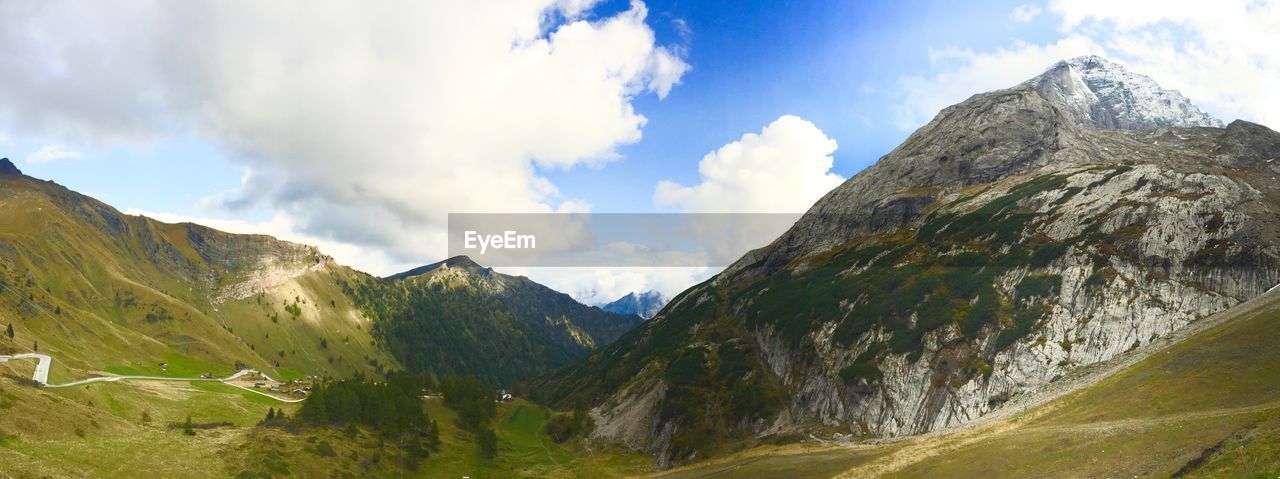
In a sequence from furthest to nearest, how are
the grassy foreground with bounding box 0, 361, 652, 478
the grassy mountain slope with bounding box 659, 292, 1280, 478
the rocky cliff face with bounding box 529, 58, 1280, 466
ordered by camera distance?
1. the rocky cliff face with bounding box 529, 58, 1280, 466
2. the grassy foreground with bounding box 0, 361, 652, 478
3. the grassy mountain slope with bounding box 659, 292, 1280, 478

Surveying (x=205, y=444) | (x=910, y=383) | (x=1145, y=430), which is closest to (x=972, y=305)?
(x=910, y=383)

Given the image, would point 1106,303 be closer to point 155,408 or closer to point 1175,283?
point 1175,283

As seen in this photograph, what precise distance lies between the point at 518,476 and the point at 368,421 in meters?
29.8

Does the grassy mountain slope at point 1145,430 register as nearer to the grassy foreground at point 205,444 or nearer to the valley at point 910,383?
the valley at point 910,383

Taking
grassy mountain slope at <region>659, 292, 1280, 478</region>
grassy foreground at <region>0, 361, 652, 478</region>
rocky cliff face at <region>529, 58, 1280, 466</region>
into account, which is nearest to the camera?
grassy mountain slope at <region>659, 292, 1280, 478</region>

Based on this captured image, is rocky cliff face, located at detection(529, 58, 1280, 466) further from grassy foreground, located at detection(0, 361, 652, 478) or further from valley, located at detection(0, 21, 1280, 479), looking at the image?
grassy foreground, located at detection(0, 361, 652, 478)

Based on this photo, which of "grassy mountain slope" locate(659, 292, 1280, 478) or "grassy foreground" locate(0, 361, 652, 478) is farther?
"grassy foreground" locate(0, 361, 652, 478)

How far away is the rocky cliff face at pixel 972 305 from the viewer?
87812 millimetres

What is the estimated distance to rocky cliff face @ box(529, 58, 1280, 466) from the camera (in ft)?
288

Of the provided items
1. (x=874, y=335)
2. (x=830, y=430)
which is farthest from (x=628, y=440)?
(x=874, y=335)

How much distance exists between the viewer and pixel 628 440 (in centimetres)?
12481

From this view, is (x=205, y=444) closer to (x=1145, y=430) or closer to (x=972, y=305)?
(x=1145, y=430)

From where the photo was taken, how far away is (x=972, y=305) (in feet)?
334

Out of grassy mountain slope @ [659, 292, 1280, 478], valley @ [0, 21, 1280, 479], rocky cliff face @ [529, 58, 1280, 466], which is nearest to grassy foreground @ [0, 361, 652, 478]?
valley @ [0, 21, 1280, 479]
